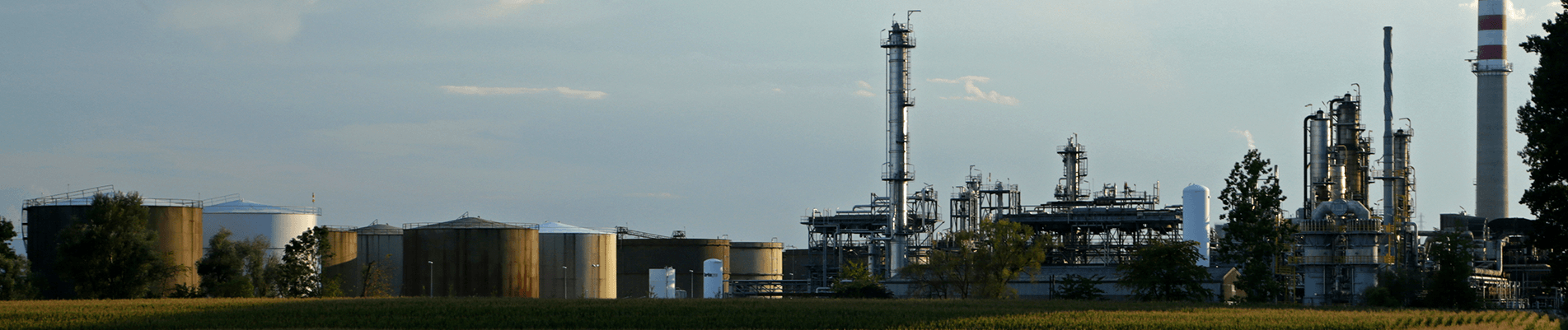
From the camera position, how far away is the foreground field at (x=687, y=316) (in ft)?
127

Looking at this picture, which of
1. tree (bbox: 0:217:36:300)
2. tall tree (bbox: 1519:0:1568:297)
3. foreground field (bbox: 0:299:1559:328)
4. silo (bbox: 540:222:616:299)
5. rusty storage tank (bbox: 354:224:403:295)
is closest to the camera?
tall tree (bbox: 1519:0:1568:297)

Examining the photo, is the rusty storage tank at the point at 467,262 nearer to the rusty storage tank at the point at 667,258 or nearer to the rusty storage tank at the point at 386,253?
the rusty storage tank at the point at 386,253

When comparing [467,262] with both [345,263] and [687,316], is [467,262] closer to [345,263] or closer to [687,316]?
[345,263]

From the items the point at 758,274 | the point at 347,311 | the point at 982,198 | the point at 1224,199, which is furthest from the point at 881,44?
the point at 347,311

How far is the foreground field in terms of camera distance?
38.8 meters

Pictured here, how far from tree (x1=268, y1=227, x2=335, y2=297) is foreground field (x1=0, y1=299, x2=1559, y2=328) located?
14.2 meters

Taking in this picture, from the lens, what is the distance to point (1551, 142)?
33531 mm

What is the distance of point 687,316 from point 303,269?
2604 cm

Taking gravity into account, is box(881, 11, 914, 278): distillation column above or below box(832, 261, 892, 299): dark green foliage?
above

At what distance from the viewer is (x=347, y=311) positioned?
4288cm

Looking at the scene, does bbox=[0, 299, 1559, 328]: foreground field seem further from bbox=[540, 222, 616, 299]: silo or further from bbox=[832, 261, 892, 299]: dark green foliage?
bbox=[540, 222, 616, 299]: silo

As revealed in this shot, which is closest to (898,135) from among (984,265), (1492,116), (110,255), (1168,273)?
(984,265)

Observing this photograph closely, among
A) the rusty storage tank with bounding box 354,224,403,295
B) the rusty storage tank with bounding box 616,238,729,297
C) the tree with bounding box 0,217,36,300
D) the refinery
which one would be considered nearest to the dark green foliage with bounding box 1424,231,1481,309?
the refinery

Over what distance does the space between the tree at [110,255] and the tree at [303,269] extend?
245 inches
